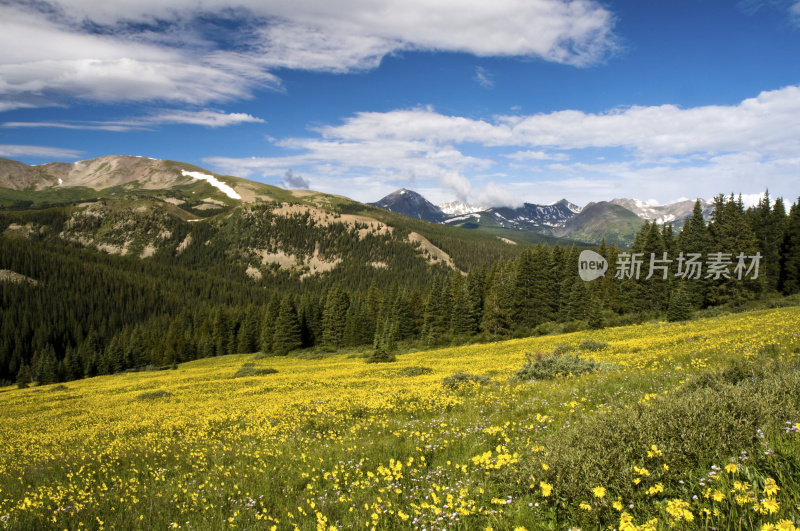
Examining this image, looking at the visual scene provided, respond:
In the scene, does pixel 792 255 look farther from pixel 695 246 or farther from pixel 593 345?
pixel 593 345

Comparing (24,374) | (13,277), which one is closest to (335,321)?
(24,374)

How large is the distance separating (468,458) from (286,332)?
8050 centimetres

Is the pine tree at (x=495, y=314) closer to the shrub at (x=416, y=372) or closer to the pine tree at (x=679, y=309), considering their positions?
the pine tree at (x=679, y=309)

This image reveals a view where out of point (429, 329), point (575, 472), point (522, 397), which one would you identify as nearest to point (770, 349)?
point (522, 397)

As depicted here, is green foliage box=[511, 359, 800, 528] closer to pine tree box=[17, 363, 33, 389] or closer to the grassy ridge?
the grassy ridge

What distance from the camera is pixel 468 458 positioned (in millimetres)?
8141

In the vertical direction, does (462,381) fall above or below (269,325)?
above

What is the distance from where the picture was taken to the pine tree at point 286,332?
82750 mm

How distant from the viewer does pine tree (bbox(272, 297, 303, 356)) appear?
271ft

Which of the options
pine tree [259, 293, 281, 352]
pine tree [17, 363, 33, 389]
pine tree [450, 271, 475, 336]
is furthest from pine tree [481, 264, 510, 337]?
pine tree [17, 363, 33, 389]

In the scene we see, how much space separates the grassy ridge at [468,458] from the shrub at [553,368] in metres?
0.84

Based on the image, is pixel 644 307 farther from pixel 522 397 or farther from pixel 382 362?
pixel 522 397

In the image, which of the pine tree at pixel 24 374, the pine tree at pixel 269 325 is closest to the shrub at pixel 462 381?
the pine tree at pixel 269 325

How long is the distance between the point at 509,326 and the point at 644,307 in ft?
71.7
